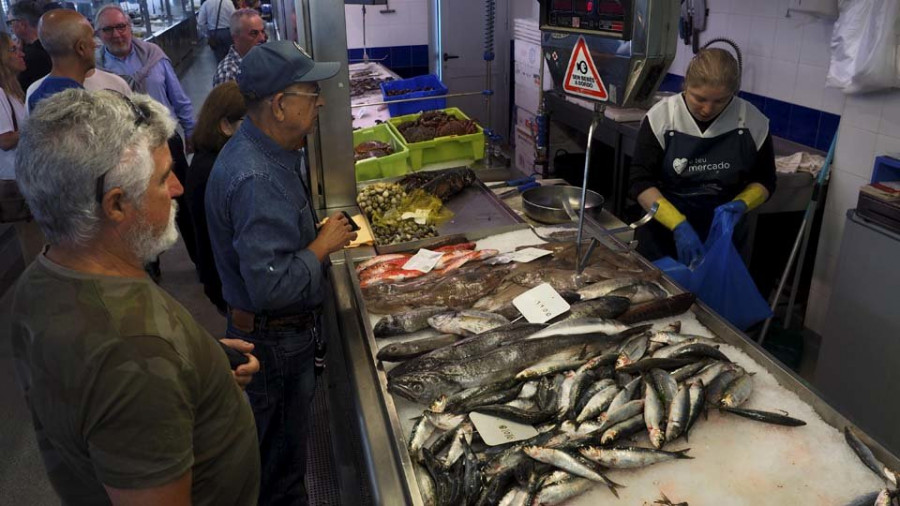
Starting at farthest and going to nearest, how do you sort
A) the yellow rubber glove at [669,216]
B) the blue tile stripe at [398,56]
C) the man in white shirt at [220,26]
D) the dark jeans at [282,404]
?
the man in white shirt at [220,26] < the blue tile stripe at [398,56] < the yellow rubber glove at [669,216] < the dark jeans at [282,404]

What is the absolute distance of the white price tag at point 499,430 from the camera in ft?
6.02

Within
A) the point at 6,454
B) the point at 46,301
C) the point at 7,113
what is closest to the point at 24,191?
the point at 46,301

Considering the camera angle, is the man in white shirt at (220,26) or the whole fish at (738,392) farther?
the man in white shirt at (220,26)

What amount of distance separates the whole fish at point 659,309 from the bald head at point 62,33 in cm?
372

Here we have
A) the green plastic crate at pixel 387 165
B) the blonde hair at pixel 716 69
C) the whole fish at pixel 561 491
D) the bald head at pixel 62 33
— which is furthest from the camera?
the green plastic crate at pixel 387 165

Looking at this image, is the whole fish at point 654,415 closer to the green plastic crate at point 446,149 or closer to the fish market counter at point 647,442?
the fish market counter at point 647,442

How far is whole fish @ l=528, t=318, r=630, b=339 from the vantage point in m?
2.22

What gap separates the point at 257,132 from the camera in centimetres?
236

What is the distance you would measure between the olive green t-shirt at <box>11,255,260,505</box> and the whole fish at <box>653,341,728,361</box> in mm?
1424

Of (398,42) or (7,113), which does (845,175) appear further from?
(398,42)

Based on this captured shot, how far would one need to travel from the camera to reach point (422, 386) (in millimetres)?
2020

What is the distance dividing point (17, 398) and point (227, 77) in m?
2.86

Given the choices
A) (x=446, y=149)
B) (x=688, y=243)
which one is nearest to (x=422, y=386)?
(x=688, y=243)

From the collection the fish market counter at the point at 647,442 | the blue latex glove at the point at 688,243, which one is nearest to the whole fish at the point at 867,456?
the fish market counter at the point at 647,442
